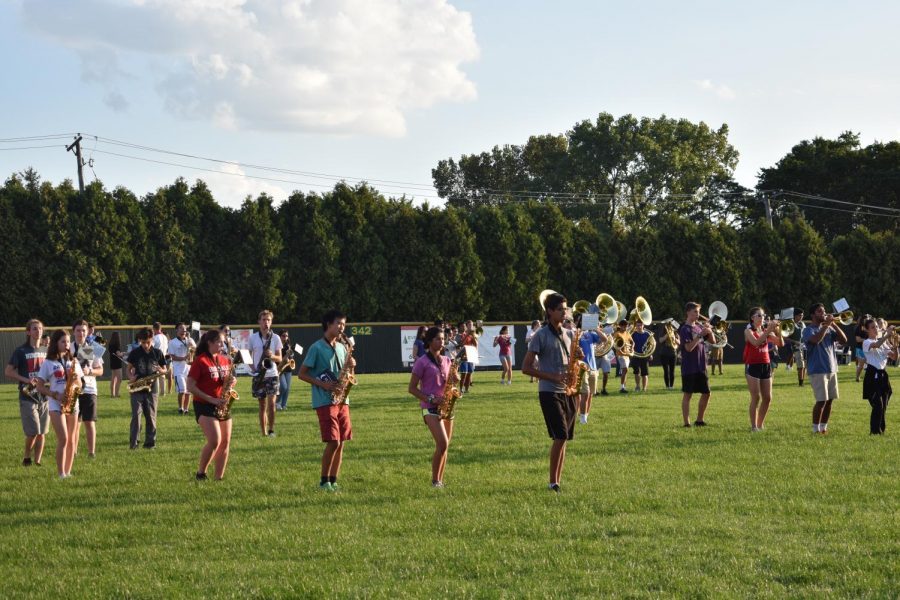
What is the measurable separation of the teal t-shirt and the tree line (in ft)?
A: 101

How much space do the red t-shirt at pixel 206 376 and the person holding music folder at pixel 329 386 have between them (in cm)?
115

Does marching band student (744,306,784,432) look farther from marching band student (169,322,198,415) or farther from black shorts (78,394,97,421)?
marching band student (169,322,198,415)

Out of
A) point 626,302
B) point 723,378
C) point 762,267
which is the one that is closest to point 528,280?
point 626,302

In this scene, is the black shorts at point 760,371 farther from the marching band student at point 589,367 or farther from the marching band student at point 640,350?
the marching band student at point 640,350

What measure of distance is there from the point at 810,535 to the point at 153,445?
9664 mm

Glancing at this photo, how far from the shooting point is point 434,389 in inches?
413

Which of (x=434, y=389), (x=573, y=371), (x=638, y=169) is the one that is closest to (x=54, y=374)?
(x=434, y=389)

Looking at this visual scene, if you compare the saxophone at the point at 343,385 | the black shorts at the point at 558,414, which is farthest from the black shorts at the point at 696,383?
the saxophone at the point at 343,385

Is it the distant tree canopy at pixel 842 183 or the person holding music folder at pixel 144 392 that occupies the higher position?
the distant tree canopy at pixel 842 183

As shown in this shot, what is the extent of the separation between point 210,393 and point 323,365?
1.46m

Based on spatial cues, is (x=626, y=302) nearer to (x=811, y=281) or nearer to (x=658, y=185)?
(x=811, y=281)

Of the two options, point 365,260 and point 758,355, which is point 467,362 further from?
point 365,260

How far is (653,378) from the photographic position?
31938 millimetres

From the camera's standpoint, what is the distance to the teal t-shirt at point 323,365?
10234 mm
